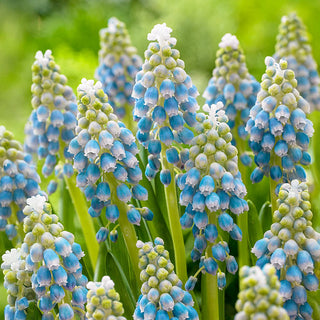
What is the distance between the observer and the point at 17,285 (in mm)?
1137

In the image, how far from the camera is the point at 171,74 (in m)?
1.21

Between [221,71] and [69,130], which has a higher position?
[221,71]

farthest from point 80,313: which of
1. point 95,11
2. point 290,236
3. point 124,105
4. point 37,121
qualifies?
point 95,11

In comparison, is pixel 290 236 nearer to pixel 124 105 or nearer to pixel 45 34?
pixel 124 105

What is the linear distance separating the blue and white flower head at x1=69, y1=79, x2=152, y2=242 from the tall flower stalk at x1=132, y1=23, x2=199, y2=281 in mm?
56

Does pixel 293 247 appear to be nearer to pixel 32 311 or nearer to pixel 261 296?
pixel 261 296

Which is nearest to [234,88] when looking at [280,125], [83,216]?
[280,125]

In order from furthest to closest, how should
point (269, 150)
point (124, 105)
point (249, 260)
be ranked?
point (124, 105) < point (249, 260) < point (269, 150)

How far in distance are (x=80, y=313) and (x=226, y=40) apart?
0.83m

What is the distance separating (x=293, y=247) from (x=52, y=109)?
0.80 m

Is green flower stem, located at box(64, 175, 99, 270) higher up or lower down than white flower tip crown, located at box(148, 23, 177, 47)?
lower down

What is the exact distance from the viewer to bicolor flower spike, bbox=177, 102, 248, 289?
44.5 inches

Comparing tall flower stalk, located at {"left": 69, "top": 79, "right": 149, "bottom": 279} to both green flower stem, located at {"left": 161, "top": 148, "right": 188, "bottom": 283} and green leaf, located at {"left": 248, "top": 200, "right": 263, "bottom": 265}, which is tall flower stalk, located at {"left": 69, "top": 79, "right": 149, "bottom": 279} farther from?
green leaf, located at {"left": 248, "top": 200, "right": 263, "bottom": 265}

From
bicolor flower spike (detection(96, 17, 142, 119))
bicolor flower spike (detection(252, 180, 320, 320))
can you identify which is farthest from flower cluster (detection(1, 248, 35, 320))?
bicolor flower spike (detection(96, 17, 142, 119))
